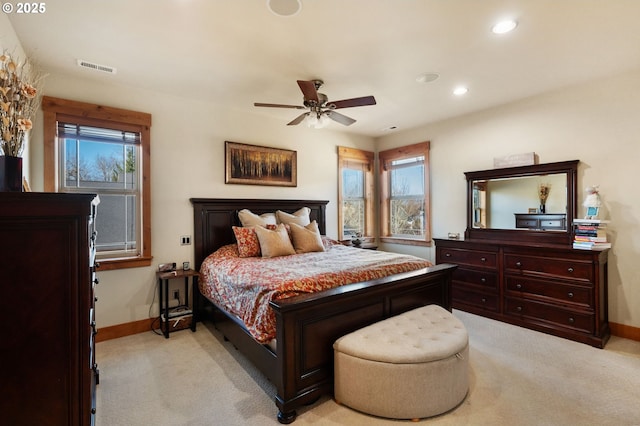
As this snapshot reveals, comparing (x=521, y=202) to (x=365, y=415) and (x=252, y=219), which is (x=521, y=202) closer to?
(x=365, y=415)

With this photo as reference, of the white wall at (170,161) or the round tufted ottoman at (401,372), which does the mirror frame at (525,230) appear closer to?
the round tufted ottoman at (401,372)

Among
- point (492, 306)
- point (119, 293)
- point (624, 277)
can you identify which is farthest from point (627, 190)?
point (119, 293)

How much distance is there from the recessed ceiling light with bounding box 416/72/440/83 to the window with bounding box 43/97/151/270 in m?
3.11

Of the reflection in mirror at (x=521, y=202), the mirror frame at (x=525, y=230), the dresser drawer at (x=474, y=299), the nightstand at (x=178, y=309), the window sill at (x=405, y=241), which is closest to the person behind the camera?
the nightstand at (x=178, y=309)

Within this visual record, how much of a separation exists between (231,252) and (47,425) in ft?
8.02

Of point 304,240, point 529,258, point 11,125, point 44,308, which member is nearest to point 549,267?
point 529,258

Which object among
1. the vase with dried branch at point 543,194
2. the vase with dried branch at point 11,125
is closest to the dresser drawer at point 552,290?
the vase with dried branch at point 543,194

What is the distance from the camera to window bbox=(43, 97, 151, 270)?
3.05m

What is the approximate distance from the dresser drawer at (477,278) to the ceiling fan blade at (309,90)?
2961mm

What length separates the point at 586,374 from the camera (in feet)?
8.04

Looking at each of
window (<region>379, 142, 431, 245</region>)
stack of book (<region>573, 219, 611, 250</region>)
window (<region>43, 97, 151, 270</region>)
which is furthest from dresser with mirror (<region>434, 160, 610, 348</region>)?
window (<region>43, 97, 151, 270</region>)

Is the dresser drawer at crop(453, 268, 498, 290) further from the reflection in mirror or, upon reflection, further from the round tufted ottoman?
the round tufted ottoman

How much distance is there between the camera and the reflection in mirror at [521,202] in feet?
11.8

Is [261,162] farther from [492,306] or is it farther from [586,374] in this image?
[586,374]
